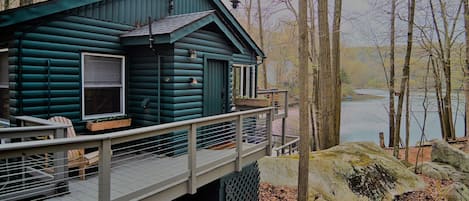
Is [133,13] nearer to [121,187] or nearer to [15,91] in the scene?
[15,91]

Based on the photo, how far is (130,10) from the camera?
20.1ft

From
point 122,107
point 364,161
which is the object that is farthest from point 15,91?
point 364,161

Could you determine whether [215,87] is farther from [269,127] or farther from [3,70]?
[3,70]

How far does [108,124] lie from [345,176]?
533 cm

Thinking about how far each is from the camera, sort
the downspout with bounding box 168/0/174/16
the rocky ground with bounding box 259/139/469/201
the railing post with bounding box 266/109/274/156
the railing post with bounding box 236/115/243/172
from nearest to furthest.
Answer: the railing post with bounding box 236/115/243/172
the railing post with bounding box 266/109/274/156
the rocky ground with bounding box 259/139/469/201
the downspout with bounding box 168/0/174/16

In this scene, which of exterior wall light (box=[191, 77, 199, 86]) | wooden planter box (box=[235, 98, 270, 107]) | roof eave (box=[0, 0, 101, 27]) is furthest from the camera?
wooden planter box (box=[235, 98, 270, 107])

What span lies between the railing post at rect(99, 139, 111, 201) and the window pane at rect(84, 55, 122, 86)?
3048 mm

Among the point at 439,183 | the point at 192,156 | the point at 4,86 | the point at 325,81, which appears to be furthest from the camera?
the point at 325,81

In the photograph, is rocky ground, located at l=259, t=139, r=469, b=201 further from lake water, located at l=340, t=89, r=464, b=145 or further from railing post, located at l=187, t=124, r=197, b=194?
lake water, located at l=340, t=89, r=464, b=145

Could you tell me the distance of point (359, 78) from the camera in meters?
17.4

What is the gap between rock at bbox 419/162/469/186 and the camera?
30.2 feet

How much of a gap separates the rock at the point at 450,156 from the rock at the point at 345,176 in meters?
2.66

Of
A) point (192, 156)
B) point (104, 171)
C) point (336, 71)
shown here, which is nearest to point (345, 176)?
point (336, 71)

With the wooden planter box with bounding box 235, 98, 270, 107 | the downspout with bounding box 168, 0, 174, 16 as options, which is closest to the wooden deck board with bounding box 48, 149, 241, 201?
the downspout with bounding box 168, 0, 174, 16
